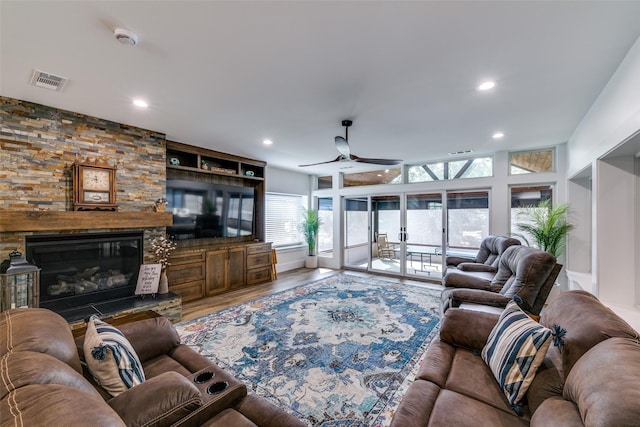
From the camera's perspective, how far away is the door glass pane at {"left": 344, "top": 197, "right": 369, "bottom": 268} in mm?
6867

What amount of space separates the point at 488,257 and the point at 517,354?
3212 millimetres

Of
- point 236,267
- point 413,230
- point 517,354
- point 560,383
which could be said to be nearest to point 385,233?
point 413,230

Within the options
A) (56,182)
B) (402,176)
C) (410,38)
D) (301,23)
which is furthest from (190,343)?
(402,176)

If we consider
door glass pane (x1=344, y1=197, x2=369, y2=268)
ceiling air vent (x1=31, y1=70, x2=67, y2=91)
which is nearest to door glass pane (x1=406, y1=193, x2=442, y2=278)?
door glass pane (x1=344, y1=197, x2=369, y2=268)

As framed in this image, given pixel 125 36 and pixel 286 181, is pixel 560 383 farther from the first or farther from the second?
pixel 286 181

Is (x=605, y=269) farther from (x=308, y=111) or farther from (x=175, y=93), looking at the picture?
(x=175, y=93)

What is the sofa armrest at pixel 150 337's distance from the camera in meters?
1.78

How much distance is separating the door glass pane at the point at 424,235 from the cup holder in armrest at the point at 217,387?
5.36 meters

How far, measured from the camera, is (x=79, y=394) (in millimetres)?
816

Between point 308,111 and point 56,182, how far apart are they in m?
3.11

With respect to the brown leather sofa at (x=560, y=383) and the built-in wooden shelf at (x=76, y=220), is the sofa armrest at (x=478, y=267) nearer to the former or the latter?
the brown leather sofa at (x=560, y=383)

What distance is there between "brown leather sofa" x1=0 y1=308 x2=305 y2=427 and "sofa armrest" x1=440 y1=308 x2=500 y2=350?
4.35 feet

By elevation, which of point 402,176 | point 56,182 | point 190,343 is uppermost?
point 402,176

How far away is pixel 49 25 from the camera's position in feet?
5.77
